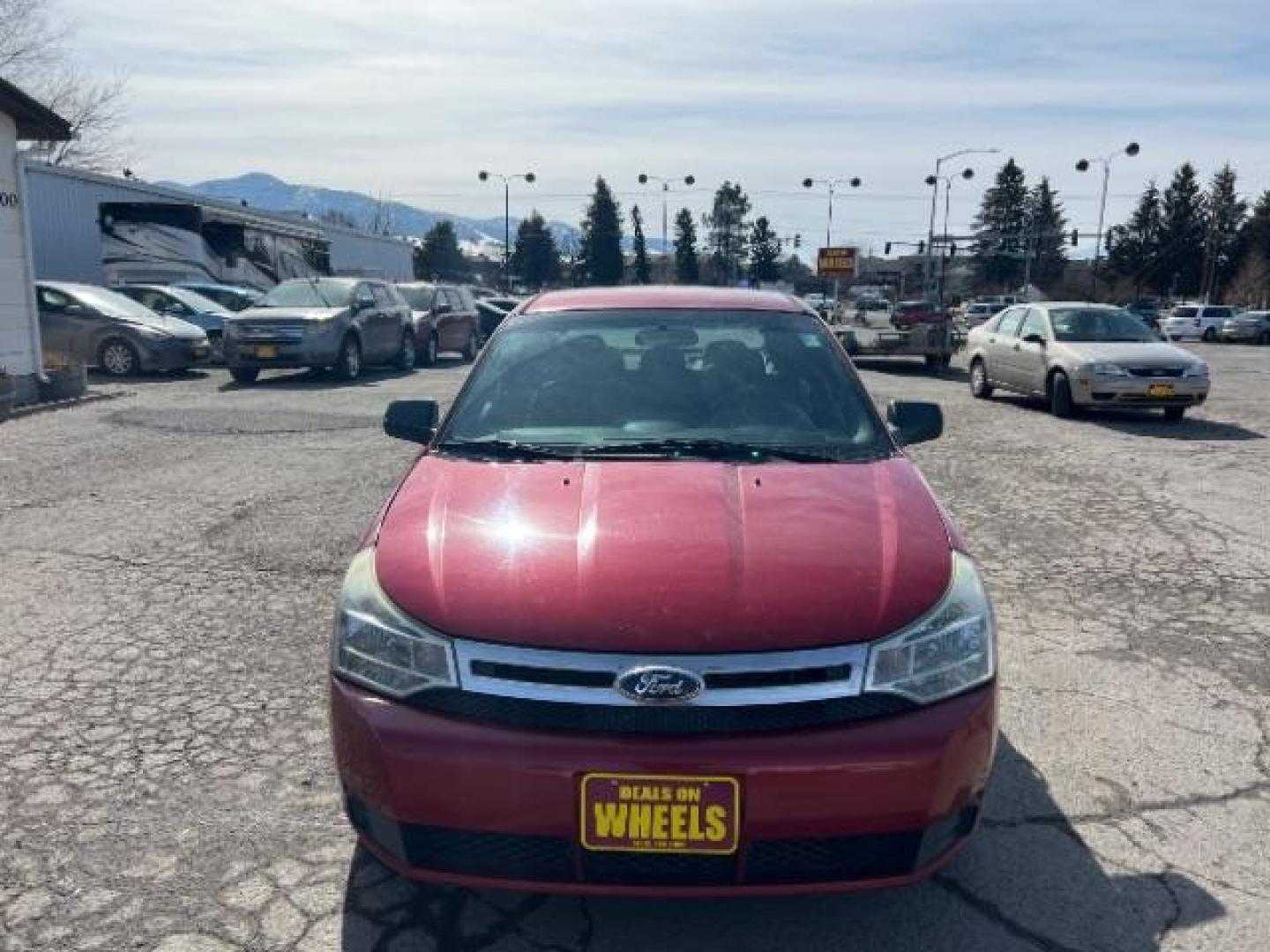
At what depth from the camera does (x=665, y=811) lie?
86.4 inches

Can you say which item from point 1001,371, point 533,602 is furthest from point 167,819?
point 1001,371

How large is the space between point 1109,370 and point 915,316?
8.56 m

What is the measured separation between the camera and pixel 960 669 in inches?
96.4

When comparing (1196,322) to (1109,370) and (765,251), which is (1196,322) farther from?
(765,251)

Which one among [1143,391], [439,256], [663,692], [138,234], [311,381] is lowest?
[311,381]

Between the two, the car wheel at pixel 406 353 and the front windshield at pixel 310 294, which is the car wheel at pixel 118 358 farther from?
the car wheel at pixel 406 353

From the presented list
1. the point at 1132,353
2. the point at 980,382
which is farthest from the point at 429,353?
the point at 1132,353

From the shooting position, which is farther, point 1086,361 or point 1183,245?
point 1183,245

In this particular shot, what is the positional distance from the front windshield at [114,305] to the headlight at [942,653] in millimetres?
16167

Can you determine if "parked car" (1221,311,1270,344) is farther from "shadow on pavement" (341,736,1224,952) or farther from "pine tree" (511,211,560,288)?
"pine tree" (511,211,560,288)

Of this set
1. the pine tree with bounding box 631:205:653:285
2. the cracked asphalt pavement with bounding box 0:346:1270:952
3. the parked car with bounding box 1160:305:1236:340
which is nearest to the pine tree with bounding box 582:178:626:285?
the pine tree with bounding box 631:205:653:285

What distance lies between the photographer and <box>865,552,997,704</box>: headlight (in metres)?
2.34

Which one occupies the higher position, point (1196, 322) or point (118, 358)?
point (118, 358)

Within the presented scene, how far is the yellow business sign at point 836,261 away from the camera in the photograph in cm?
4706
